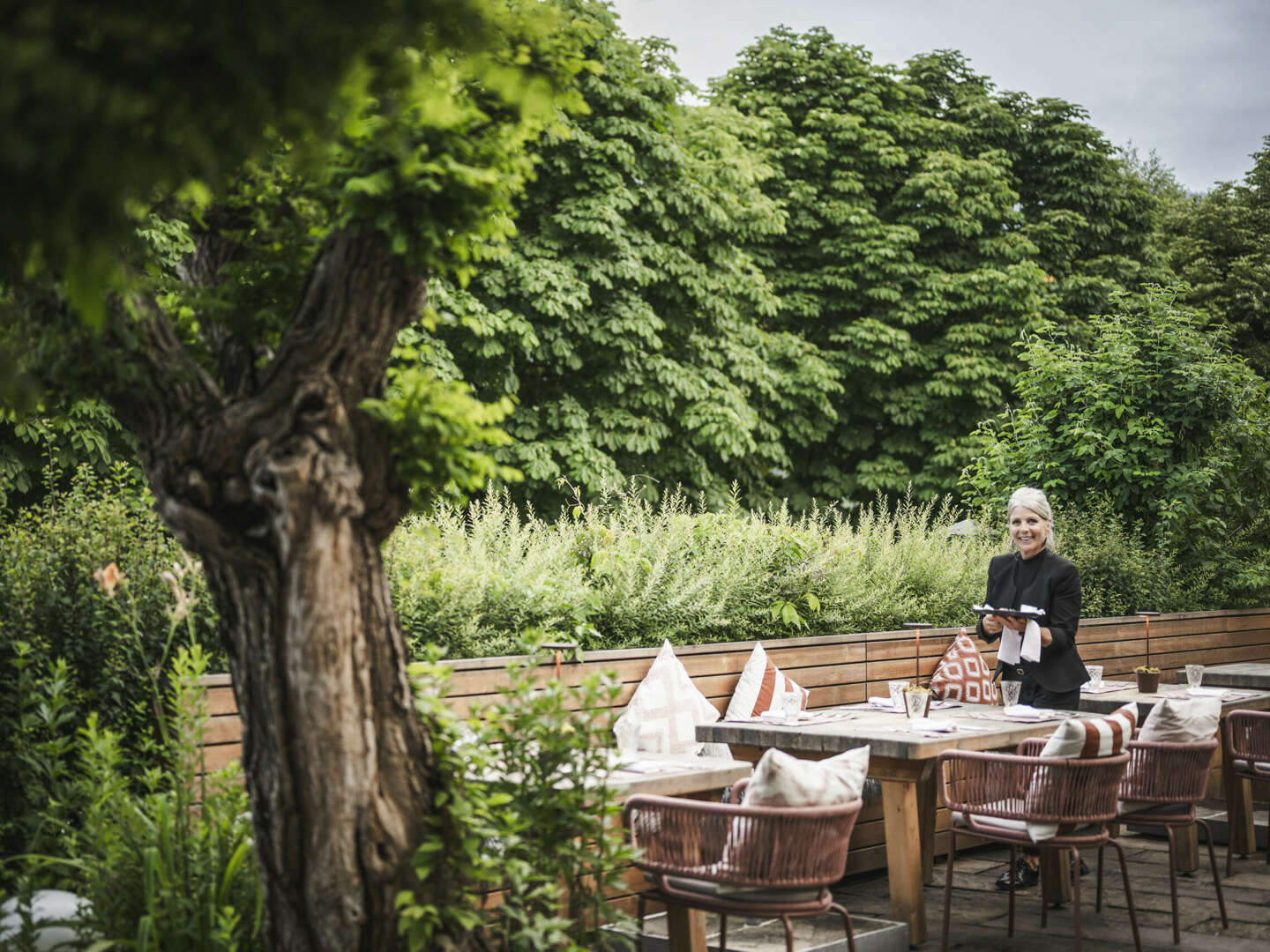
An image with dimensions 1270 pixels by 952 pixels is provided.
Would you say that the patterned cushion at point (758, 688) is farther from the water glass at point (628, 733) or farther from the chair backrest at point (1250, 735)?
the chair backrest at point (1250, 735)

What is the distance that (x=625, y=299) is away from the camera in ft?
53.7

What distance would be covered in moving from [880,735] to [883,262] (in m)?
16.9

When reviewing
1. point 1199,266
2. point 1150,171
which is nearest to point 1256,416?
point 1199,266

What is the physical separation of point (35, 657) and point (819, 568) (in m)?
4.61

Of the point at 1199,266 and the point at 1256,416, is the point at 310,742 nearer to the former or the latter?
the point at 1256,416

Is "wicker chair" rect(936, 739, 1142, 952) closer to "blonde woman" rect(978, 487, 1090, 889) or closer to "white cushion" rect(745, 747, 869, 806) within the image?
"white cushion" rect(745, 747, 869, 806)

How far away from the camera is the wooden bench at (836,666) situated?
5.18 m

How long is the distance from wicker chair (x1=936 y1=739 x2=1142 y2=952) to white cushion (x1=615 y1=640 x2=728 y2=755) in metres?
1.30

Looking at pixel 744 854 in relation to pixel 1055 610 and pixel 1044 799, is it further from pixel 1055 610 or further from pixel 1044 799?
pixel 1055 610

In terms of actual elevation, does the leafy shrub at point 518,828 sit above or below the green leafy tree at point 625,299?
below

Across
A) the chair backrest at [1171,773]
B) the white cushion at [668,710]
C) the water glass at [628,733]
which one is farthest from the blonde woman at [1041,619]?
the water glass at [628,733]

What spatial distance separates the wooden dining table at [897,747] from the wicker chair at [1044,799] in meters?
0.19

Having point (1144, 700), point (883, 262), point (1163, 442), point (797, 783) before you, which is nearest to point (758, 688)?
point (1144, 700)

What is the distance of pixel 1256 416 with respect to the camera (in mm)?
11805
